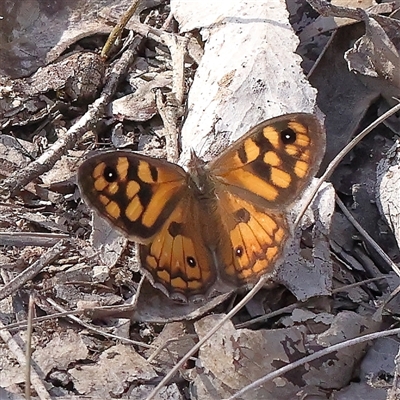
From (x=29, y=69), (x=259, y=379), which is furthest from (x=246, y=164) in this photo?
(x=29, y=69)

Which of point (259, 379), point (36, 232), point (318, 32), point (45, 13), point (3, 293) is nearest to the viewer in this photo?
point (259, 379)

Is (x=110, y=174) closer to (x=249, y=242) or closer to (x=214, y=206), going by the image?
(x=214, y=206)

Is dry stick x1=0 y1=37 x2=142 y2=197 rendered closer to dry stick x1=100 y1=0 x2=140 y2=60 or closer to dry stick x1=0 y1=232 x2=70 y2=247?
dry stick x1=100 y1=0 x2=140 y2=60

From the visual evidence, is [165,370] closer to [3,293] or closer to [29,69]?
[3,293]

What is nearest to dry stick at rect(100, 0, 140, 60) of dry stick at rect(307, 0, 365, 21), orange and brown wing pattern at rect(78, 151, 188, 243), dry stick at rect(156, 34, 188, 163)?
dry stick at rect(156, 34, 188, 163)

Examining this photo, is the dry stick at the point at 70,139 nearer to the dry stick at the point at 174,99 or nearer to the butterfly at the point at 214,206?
the dry stick at the point at 174,99

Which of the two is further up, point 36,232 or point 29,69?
point 29,69
